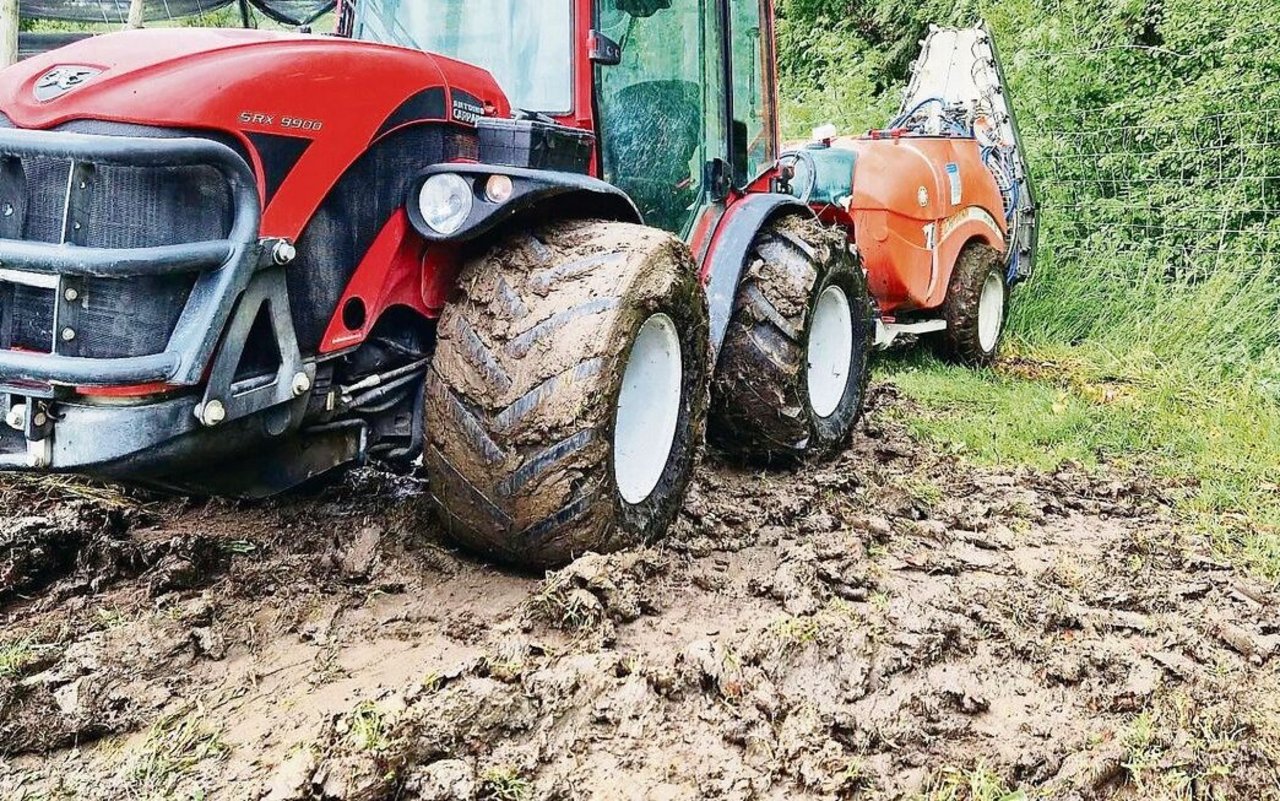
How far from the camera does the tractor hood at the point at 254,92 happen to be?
7.24 feet

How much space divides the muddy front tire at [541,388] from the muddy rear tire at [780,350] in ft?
3.42

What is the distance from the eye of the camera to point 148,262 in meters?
2.17

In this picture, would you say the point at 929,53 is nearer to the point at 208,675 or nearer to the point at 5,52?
the point at 5,52

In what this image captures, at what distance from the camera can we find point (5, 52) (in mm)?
6867

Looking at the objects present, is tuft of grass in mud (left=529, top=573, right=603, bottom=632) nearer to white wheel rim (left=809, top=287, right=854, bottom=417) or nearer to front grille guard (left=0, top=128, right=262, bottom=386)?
front grille guard (left=0, top=128, right=262, bottom=386)

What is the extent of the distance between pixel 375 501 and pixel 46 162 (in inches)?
59.0

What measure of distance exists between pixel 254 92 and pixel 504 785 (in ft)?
4.83

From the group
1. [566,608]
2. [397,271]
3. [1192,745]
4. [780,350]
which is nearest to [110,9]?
[780,350]

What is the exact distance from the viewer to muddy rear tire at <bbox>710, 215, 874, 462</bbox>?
3.99 metres

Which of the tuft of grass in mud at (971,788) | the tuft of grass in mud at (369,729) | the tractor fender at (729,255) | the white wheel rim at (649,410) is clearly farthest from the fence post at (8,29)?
the tuft of grass in mud at (971,788)

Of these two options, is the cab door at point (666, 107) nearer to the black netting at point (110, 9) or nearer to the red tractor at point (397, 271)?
the red tractor at point (397, 271)

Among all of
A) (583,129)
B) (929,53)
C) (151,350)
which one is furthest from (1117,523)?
(929,53)

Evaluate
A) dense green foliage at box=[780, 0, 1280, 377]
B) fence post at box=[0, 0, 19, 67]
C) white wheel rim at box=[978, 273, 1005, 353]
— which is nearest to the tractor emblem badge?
fence post at box=[0, 0, 19, 67]

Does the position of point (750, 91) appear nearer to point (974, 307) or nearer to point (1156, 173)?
point (974, 307)
